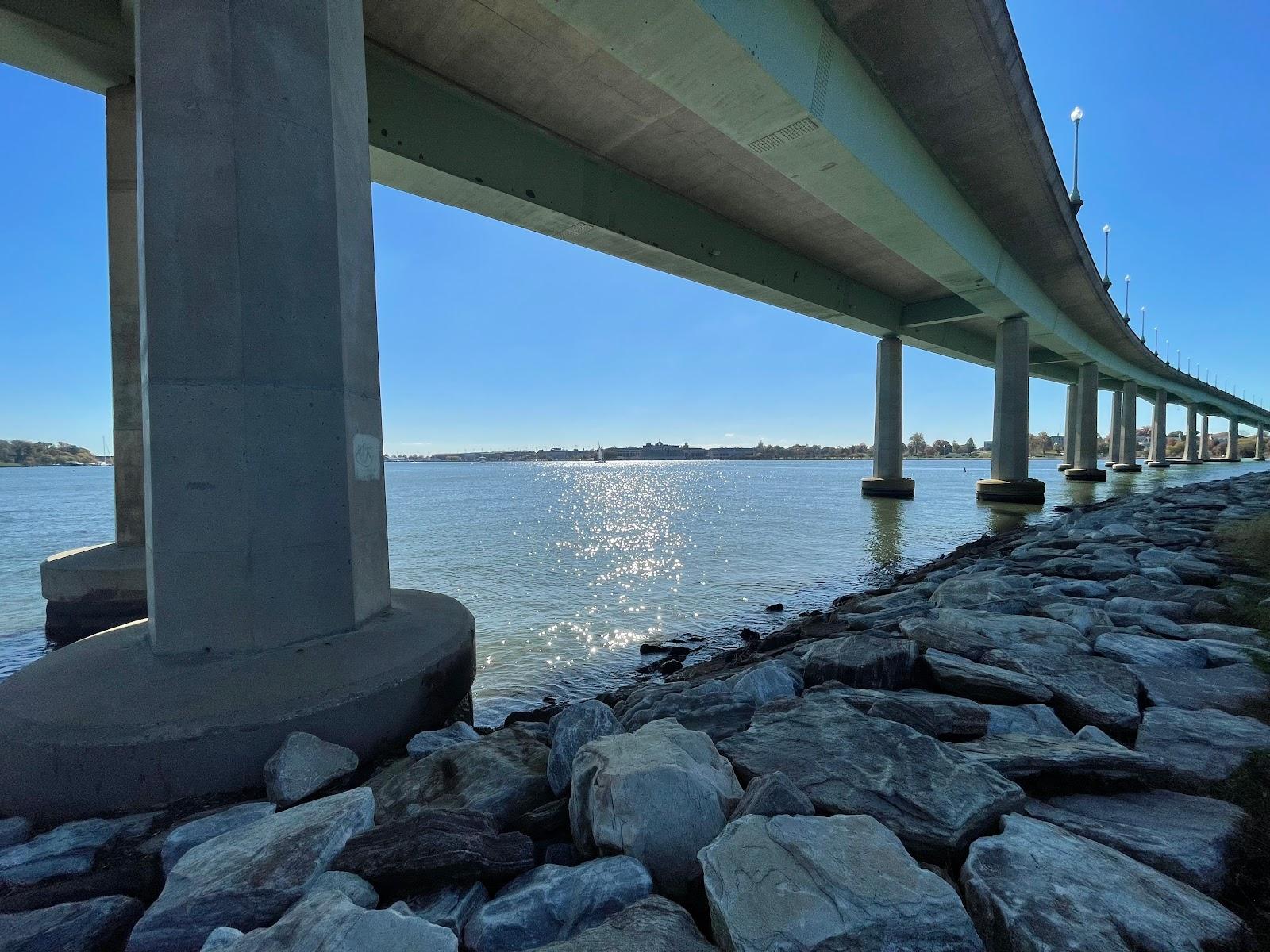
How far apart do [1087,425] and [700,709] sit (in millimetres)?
51914

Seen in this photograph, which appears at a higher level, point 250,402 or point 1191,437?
point 1191,437

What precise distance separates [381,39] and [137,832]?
35.0ft

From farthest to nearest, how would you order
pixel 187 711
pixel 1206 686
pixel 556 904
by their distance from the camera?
pixel 1206 686 → pixel 187 711 → pixel 556 904

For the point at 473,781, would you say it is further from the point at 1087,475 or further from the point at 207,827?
the point at 1087,475

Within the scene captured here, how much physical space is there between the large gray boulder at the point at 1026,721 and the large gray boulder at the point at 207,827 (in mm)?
3502

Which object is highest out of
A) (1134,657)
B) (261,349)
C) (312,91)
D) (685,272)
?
(685,272)

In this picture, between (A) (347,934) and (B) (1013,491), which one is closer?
(A) (347,934)

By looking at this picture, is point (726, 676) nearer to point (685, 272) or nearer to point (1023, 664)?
point (1023, 664)

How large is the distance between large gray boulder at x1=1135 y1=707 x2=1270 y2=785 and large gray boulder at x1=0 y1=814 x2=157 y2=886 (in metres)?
4.62

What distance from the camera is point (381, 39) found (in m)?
8.78

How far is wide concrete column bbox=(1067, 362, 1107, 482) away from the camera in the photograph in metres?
41.8

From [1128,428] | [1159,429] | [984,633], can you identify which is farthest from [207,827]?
[1159,429]

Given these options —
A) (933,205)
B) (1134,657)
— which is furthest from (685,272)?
(1134,657)

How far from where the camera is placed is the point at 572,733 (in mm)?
2795
